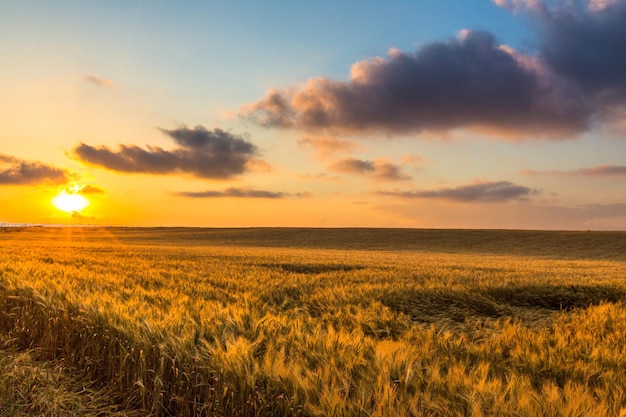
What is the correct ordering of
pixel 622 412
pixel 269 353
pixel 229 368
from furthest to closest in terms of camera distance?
pixel 269 353 → pixel 229 368 → pixel 622 412

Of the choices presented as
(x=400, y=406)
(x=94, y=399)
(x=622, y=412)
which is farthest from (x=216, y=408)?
(x=622, y=412)

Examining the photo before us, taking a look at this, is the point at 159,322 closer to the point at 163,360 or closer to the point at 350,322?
the point at 163,360

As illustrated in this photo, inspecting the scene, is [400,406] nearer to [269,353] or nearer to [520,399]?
[520,399]

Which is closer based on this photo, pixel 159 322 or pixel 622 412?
pixel 622 412

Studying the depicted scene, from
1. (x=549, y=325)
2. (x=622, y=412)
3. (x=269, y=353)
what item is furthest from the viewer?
(x=549, y=325)

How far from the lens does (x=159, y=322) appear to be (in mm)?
5113

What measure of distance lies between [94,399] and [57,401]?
1.21ft

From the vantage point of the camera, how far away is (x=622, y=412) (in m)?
2.69

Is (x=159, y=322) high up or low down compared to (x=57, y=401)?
up

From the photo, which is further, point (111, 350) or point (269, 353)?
point (111, 350)

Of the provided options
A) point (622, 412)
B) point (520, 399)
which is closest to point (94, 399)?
point (520, 399)

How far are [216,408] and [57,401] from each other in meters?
2.22

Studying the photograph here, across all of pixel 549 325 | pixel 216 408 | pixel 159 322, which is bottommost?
pixel 549 325

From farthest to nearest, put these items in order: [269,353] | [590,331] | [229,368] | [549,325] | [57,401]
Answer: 1. [549,325]
2. [590,331]
3. [57,401]
4. [269,353]
5. [229,368]
